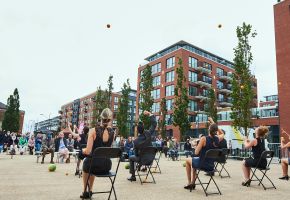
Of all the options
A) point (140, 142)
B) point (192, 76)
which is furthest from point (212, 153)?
point (192, 76)

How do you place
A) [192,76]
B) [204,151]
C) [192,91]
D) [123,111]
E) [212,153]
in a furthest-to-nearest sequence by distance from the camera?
1. [192,76]
2. [192,91]
3. [123,111]
4. [204,151]
5. [212,153]

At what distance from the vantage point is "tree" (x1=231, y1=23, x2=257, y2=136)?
2256 cm

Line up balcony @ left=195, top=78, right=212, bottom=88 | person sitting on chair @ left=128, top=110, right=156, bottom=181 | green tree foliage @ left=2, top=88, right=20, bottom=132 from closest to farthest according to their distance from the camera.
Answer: person sitting on chair @ left=128, top=110, right=156, bottom=181 < balcony @ left=195, top=78, right=212, bottom=88 < green tree foliage @ left=2, top=88, right=20, bottom=132

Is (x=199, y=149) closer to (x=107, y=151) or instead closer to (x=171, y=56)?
(x=107, y=151)

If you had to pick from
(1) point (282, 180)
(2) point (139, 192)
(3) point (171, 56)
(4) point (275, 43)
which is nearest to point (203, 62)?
(3) point (171, 56)

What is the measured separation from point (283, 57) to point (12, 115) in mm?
55869

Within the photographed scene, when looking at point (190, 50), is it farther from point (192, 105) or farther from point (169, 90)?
point (192, 105)

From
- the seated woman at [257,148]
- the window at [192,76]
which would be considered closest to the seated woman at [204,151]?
the seated woman at [257,148]

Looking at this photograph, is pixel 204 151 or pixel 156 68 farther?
pixel 156 68

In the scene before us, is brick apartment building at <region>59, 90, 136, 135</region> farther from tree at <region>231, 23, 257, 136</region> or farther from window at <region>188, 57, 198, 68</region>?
tree at <region>231, 23, 257, 136</region>

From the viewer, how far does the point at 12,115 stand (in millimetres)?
61781

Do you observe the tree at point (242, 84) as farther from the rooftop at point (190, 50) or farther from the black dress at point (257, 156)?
the rooftop at point (190, 50)

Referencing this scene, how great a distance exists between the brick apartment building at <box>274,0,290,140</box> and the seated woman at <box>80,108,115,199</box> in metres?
28.3

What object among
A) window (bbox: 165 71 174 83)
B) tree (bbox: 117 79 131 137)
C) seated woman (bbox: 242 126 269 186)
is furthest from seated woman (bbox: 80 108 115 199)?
window (bbox: 165 71 174 83)
